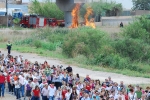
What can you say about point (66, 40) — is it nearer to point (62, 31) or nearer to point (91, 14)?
point (62, 31)

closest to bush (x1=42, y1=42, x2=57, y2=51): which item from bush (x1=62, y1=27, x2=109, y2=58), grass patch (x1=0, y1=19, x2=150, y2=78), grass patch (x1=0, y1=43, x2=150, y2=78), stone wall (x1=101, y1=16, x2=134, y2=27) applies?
grass patch (x1=0, y1=19, x2=150, y2=78)

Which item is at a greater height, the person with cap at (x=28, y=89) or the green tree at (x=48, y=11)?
the green tree at (x=48, y=11)

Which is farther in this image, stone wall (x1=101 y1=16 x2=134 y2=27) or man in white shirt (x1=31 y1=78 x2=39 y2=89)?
stone wall (x1=101 y1=16 x2=134 y2=27)

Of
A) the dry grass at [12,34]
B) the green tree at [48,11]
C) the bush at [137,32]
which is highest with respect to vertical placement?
the green tree at [48,11]

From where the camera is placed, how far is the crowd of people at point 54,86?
2323cm

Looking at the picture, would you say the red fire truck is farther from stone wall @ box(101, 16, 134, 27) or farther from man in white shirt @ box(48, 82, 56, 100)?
man in white shirt @ box(48, 82, 56, 100)

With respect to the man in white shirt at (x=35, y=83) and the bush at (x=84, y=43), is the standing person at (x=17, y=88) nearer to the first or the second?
the man in white shirt at (x=35, y=83)

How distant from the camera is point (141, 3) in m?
93.6

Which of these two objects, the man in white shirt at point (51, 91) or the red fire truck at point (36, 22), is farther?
the red fire truck at point (36, 22)

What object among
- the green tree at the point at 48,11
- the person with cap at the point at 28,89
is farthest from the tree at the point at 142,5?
the person with cap at the point at 28,89

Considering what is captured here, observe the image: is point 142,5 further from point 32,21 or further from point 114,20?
point 32,21

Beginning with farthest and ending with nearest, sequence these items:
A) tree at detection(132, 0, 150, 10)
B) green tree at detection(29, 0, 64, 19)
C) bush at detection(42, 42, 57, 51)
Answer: tree at detection(132, 0, 150, 10)
green tree at detection(29, 0, 64, 19)
bush at detection(42, 42, 57, 51)

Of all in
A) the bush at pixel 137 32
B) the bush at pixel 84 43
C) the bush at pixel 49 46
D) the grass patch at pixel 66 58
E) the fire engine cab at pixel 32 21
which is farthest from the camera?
the fire engine cab at pixel 32 21

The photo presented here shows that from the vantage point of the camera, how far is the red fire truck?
69688mm
